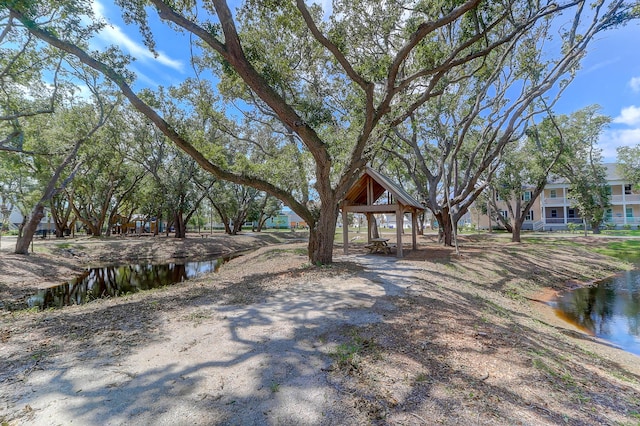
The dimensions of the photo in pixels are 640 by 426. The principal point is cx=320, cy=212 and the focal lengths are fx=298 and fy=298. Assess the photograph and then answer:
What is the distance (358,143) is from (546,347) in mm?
6479

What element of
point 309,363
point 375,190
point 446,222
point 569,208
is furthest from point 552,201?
point 309,363

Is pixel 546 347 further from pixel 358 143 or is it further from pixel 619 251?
pixel 619 251

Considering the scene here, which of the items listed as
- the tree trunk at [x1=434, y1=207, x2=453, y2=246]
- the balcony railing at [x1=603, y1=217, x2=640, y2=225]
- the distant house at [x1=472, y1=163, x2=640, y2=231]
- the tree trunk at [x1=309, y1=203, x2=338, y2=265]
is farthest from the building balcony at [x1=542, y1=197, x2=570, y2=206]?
the tree trunk at [x1=309, y1=203, x2=338, y2=265]

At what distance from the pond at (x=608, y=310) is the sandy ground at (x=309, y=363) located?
72 cm

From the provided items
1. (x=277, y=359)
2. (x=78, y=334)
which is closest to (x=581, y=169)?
(x=277, y=359)

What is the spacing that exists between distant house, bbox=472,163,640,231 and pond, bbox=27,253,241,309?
34.0 meters

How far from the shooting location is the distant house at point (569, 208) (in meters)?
32.8

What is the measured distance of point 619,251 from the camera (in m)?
17.4

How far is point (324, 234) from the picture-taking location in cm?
967

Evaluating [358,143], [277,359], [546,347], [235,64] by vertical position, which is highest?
[235,64]

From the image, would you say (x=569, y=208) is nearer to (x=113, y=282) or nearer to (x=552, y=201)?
(x=552, y=201)

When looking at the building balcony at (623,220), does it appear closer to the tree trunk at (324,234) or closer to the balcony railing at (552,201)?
the balcony railing at (552,201)

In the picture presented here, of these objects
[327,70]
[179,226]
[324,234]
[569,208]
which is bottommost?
[324,234]

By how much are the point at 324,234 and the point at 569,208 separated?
3947cm
